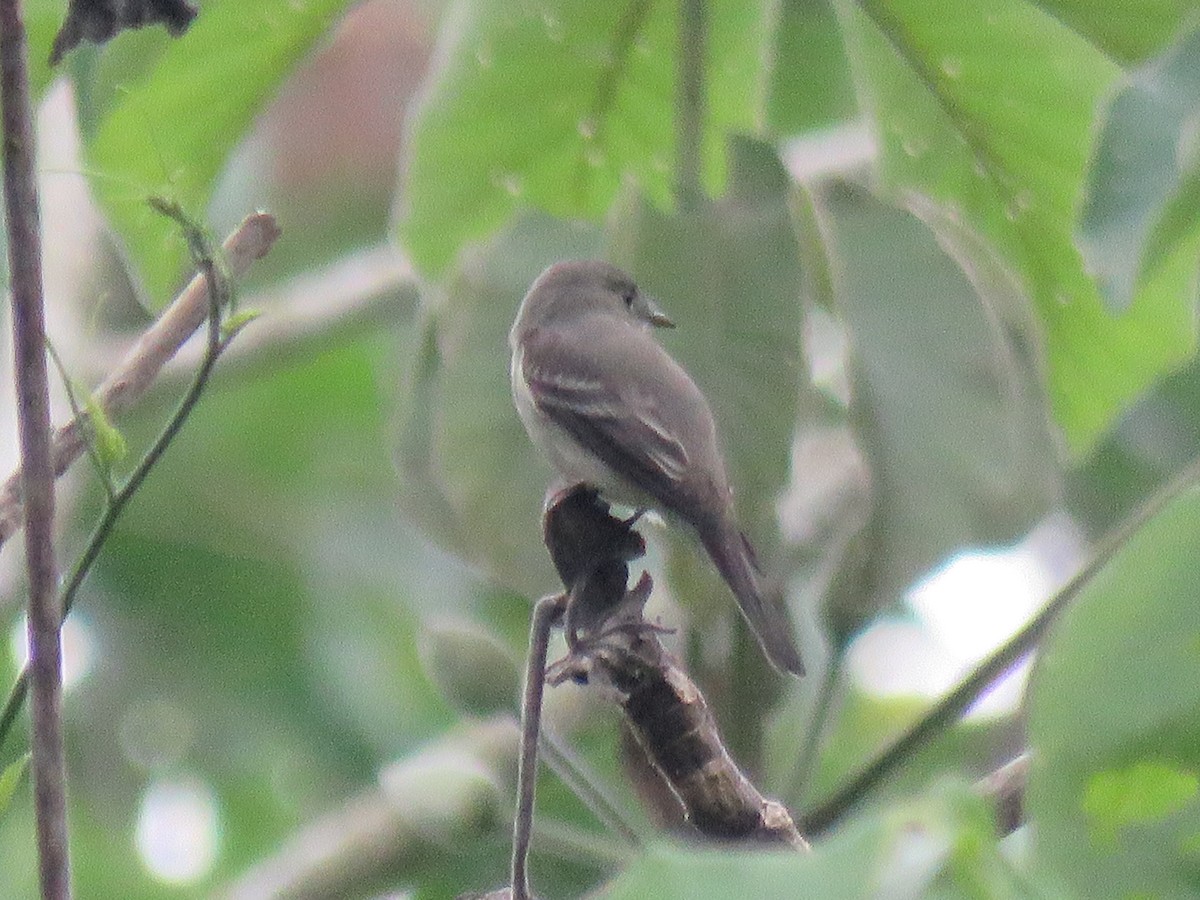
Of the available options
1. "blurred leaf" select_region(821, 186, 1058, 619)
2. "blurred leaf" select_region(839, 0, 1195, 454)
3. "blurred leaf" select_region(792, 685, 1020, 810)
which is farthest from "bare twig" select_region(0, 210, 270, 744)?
"blurred leaf" select_region(792, 685, 1020, 810)

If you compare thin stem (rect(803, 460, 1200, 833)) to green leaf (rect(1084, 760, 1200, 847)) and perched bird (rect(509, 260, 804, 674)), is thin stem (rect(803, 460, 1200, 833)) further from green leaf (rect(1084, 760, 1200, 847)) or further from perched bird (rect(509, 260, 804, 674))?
green leaf (rect(1084, 760, 1200, 847))

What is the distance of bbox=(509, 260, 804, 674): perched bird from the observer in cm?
262

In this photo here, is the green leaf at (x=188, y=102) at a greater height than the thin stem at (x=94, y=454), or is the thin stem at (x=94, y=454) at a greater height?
the thin stem at (x=94, y=454)

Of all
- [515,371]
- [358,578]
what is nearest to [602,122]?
[515,371]

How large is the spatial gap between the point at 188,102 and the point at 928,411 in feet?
3.94

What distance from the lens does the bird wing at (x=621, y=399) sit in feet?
9.51

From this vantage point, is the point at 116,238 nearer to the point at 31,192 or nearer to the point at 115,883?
the point at 31,192

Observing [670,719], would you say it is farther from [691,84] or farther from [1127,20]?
[1127,20]

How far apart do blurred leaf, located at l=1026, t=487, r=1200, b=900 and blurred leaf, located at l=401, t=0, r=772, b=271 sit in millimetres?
1789

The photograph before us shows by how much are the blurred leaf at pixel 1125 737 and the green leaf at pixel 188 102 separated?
181 cm

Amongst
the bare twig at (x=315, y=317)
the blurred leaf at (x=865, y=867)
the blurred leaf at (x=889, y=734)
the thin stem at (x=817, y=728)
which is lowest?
the blurred leaf at (x=889, y=734)

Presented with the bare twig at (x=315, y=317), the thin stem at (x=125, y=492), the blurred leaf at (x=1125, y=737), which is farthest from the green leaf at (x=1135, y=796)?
the bare twig at (x=315, y=317)

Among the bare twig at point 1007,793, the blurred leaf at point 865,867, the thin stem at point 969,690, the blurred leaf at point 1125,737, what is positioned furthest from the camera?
the thin stem at point 969,690

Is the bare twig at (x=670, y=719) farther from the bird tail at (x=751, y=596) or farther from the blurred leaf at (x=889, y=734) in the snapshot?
the blurred leaf at (x=889, y=734)
